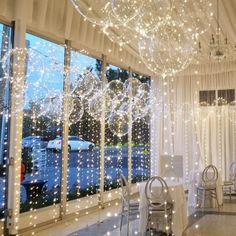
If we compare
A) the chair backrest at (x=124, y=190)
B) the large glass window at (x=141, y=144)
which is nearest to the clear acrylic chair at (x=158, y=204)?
the chair backrest at (x=124, y=190)

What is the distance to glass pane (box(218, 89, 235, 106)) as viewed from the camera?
9.82 metres

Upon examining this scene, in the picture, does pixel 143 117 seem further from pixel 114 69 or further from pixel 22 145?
pixel 22 145

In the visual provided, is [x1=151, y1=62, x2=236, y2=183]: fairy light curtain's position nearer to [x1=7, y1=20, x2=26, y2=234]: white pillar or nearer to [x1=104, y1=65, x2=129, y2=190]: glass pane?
[x1=104, y1=65, x2=129, y2=190]: glass pane

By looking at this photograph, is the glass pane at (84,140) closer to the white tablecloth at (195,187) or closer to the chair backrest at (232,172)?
the white tablecloth at (195,187)

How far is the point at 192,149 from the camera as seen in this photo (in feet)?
33.0

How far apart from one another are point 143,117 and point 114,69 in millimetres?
1723

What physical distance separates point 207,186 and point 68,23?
13.8 ft

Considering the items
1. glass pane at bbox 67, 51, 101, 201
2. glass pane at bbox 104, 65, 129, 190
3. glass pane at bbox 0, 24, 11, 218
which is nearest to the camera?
glass pane at bbox 0, 24, 11, 218

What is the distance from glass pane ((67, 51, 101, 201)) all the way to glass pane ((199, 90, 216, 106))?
11.8ft

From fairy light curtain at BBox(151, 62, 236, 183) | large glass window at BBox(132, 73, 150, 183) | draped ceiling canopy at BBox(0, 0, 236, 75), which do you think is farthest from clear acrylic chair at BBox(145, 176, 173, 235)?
fairy light curtain at BBox(151, 62, 236, 183)

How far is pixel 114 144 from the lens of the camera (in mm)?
8398

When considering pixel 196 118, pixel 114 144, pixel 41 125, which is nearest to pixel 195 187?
pixel 114 144

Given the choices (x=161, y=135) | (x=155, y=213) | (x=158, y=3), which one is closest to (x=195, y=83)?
(x=161, y=135)

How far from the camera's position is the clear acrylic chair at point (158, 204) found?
5.03 meters
